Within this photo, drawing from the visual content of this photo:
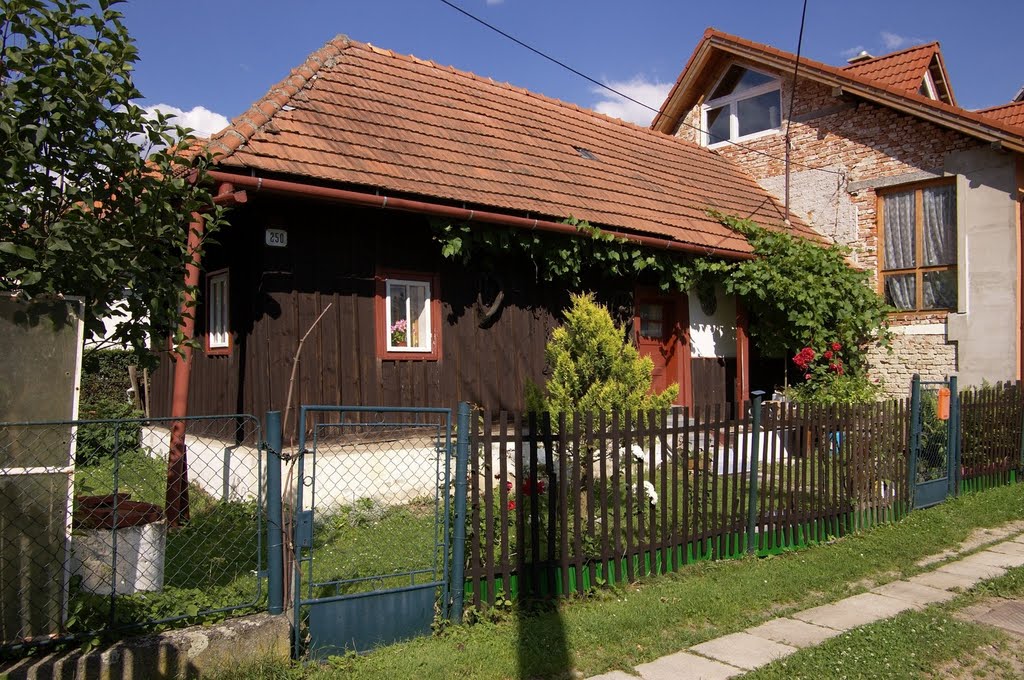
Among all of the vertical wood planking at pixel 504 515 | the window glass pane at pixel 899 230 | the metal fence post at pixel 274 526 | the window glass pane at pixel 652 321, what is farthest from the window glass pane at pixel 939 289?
the metal fence post at pixel 274 526

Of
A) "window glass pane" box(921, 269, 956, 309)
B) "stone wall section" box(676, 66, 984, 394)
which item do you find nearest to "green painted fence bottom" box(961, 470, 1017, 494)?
"stone wall section" box(676, 66, 984, 394)

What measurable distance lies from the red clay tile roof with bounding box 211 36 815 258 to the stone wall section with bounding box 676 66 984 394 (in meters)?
0.76

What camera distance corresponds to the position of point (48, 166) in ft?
13.2

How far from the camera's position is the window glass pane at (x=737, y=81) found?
1602 centimetres

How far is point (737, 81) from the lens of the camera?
16.5 meters

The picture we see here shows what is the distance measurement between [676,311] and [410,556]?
292 inches

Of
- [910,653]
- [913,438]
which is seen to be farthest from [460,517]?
[913,438]

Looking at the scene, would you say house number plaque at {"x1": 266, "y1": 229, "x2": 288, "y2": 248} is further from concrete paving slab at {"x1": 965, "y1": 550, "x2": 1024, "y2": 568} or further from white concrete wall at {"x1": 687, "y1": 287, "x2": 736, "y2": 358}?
concrete paving slab at {"x1": 965, "y1": 550, "x2": 1024, "y2": 568}

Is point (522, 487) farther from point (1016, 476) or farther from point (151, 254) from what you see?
point (1016, 476)

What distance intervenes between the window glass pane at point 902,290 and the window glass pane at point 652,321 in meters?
4.59

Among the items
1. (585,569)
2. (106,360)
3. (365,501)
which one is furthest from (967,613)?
(106,360)

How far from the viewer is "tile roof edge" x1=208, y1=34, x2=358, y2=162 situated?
752 centimetres

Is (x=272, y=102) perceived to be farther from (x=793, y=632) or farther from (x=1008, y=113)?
(x=1008, y=113)

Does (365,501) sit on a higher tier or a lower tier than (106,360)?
lower
